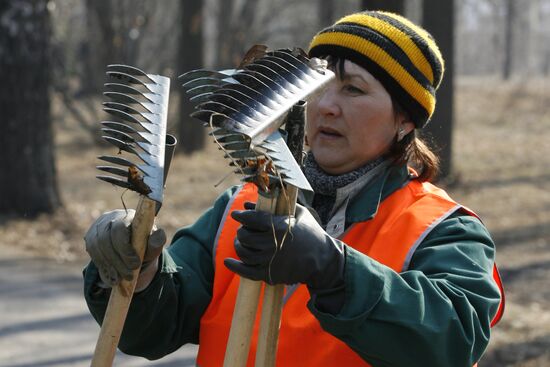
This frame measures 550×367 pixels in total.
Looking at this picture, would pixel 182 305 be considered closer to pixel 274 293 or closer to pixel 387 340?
pixel 274 293

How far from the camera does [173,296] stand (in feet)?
8.70

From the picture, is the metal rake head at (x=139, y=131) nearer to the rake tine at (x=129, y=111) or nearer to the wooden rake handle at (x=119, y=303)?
the rake tine at (x=129, y=111)

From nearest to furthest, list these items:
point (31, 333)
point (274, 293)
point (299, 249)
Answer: point (299, 249), point (274, 293), point (31, 333)

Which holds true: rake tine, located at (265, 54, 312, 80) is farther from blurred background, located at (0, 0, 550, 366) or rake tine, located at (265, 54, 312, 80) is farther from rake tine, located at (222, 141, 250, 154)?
blurred background, located at (0, 0, 550, 366)

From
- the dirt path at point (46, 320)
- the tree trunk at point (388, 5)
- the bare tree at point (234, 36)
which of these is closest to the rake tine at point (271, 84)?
the dirt path at point (46, 320)

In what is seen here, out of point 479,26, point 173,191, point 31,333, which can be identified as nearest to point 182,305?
point 31,333

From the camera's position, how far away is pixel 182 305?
8.92ft

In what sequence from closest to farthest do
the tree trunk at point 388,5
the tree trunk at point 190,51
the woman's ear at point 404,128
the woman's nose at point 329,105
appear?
the woman's nose at point 329,105, the woman's ear at point 404,128, the tree trunk at point 388,5, the tree trunk at point 190,51

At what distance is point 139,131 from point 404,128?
2.80 feet

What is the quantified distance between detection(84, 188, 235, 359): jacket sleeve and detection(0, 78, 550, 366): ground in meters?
0.27

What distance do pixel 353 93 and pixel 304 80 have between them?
0.32 metres

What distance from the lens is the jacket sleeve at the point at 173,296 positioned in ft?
8.50

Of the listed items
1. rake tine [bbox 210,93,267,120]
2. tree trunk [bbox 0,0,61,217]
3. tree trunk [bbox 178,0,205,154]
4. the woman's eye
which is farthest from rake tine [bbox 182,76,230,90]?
tree trunk [bbox 178,0,205,154]

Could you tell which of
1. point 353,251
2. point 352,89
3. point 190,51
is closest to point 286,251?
point 353,251
